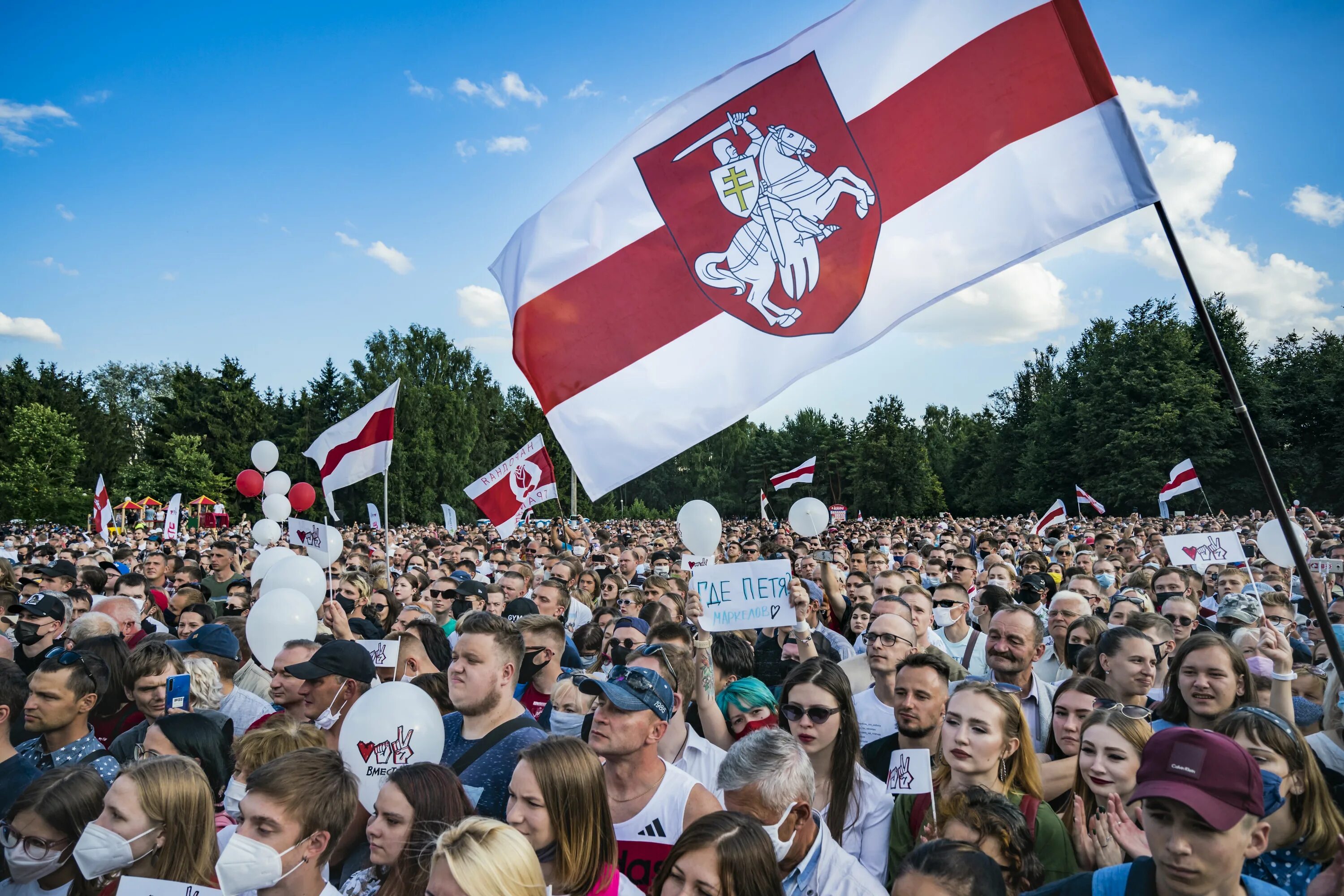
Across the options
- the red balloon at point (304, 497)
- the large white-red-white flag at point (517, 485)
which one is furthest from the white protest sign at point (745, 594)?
the red balloon at point (304, 497)

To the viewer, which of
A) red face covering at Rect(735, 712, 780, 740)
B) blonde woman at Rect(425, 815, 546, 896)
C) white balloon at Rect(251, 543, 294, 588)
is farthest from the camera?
white balloon at Rect(251, 543, 294, 588)

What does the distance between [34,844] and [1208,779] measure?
4.25 m

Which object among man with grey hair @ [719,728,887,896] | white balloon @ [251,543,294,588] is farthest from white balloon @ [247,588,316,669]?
man with grey hair @ [719,728,887,896]

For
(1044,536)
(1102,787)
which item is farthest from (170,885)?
(1044,536)

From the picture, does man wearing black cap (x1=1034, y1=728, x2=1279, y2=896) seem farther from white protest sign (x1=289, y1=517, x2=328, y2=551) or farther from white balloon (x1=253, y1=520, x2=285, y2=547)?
white balloon (x1=253, y1=520, x2=285, y2=547)

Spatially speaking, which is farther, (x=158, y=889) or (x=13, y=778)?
(x=13, y=778)

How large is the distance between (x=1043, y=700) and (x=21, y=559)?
25.1m

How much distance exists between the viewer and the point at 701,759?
4.42m

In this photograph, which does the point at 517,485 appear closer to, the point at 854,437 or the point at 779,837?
the point at 779,837

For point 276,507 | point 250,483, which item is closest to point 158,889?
point 276,507

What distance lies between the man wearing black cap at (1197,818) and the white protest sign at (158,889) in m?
3.09

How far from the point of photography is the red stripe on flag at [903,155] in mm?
4340

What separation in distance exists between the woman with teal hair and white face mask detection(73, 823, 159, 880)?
8.92 ft

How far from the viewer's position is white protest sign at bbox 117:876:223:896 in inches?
131
